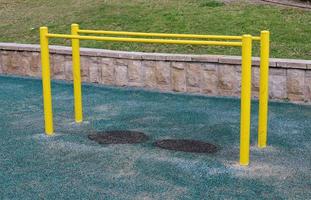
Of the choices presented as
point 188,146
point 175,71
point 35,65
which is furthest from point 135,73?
point 188,146

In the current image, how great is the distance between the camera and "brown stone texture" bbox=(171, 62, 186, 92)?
285 inches

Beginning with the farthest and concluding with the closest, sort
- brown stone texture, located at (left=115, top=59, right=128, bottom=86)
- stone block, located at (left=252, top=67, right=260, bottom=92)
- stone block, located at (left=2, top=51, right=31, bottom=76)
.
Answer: stone block, located at (left=2, top=51, right=31, bottom=76) → brown stone texture, located at (left=115, top=59, right=128, bottom=86) → stone block, located at (left=252, top=67, right=260, bottom=92)

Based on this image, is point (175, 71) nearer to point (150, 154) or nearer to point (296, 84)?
point (296, 84)

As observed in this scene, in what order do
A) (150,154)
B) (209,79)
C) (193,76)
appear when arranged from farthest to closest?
(193,76)
(209,79)
(150,154)

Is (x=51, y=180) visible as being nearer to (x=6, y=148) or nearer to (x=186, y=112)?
(x=6, y=148)

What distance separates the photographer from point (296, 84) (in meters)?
6.58

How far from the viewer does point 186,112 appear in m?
6.36

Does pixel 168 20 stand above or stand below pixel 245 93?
above

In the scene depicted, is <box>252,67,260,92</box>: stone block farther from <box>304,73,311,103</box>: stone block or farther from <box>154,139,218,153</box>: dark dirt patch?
<box>154,139,218,153</box>: dark dirt patch

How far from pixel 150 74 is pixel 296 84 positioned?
2004mm

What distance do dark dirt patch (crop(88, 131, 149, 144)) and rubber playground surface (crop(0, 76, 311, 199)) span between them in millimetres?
89

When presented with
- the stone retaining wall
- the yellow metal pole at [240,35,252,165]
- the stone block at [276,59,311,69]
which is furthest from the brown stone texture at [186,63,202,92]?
the yellow metal pole at [240,35,252,165]

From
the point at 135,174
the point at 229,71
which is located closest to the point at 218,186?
the point at 135,174

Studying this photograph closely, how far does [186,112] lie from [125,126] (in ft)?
3.11
